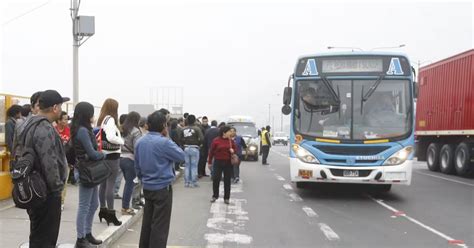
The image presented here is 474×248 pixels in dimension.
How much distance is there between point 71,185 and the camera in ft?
35.3

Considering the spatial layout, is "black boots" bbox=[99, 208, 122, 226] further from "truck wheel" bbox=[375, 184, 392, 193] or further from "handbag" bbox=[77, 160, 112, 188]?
"truck wheel" bbox=[375, 184, 392, 193]

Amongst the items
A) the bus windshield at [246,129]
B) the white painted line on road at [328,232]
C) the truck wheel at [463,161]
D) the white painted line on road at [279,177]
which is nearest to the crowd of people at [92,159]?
the white painted line on road at [328,232]

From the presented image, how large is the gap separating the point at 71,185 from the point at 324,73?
20.7ft

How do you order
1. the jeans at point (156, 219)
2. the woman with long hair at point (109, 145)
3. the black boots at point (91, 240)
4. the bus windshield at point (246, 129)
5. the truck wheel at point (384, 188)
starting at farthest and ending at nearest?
the bus windshield at point (246, 129) < the truck wheel at point (384, 188) < the woman with long hair at point (109, 145) < the black boots at point (91, 240) < the jeans at point (156, 219)

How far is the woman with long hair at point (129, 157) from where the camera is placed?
305 inches

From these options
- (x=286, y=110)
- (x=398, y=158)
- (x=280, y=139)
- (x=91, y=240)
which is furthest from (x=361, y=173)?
(x=280, y=139)

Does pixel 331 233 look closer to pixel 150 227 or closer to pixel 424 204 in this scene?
pixel 150 227

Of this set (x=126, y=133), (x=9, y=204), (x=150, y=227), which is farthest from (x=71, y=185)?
(x=150, y=227)

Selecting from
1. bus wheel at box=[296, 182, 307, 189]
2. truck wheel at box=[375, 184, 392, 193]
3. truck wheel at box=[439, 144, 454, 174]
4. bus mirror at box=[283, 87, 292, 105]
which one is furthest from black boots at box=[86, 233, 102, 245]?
truck wheel at box=[439, 144, 454, 174]

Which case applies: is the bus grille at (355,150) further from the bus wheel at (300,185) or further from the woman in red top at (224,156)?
the bus wheel at (300,185)

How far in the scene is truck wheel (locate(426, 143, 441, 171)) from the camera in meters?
18.3

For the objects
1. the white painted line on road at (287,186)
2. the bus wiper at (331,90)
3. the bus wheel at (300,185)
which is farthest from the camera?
the white painted line on road at (287,186)

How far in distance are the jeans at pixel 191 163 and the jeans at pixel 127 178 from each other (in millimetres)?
4073

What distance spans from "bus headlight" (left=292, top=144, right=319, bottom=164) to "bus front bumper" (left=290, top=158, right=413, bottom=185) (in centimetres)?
9
